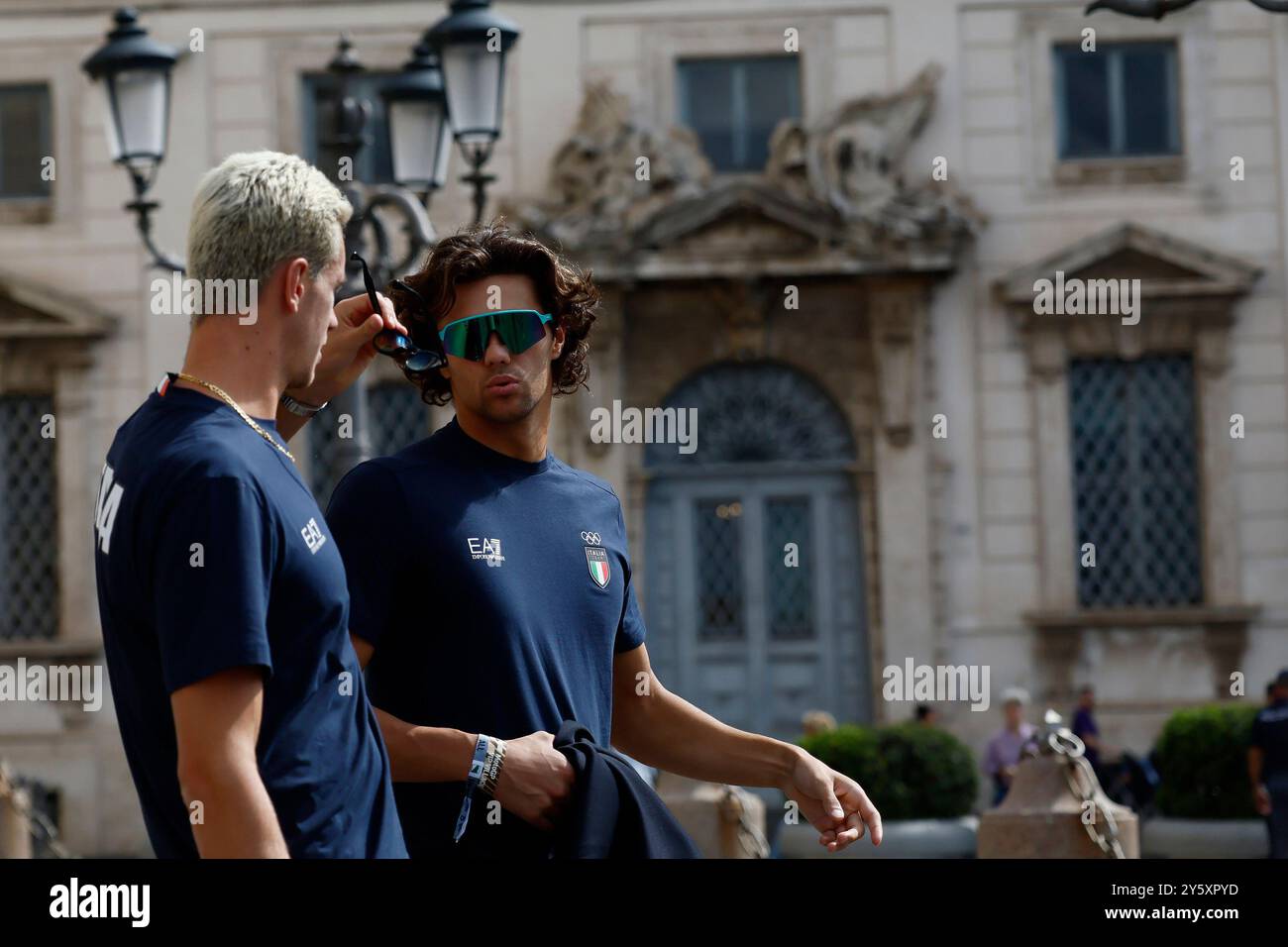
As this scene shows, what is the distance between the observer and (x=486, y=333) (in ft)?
12.7

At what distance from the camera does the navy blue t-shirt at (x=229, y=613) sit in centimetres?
284

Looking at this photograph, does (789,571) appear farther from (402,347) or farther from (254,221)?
(254,221)

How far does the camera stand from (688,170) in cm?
1877

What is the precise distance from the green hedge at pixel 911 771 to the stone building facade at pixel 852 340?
14.1ft

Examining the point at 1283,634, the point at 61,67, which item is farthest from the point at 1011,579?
the point at 61,67

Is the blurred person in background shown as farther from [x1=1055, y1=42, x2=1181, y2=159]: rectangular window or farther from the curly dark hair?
the curly dark hair

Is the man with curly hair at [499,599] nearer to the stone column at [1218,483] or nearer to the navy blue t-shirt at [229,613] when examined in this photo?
the navy blue t-shirt at [229,613]

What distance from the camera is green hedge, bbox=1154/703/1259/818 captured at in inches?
552

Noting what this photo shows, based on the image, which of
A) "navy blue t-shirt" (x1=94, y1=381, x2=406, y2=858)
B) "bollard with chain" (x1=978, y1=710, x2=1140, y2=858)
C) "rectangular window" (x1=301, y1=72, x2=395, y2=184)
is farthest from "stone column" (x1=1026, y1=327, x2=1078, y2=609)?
"navy blue t-shirt" (x1=94, y1=381, x2=406, y2=858)

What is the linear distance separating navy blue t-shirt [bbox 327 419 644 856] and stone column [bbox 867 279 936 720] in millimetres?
15043
